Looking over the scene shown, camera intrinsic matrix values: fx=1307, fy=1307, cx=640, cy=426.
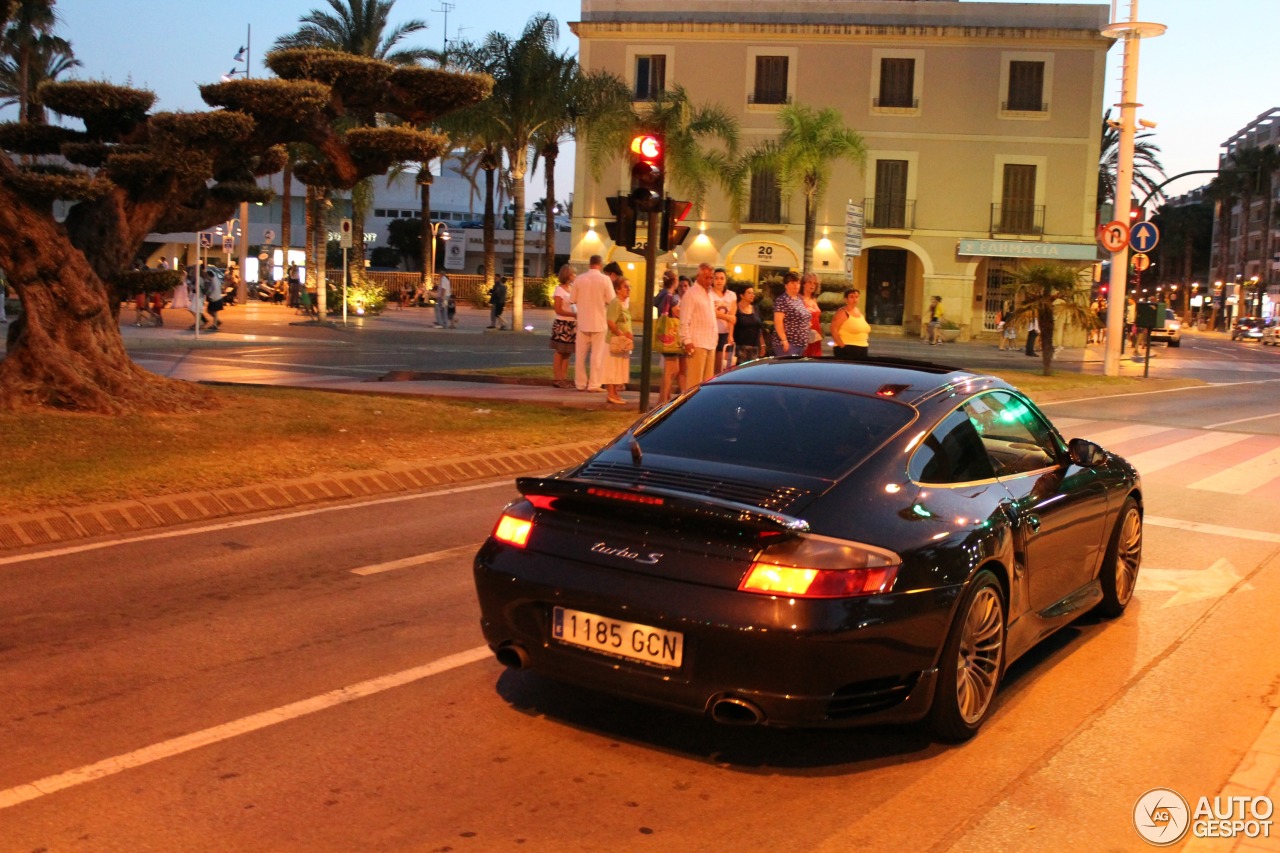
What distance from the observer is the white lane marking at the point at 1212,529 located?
9.86m

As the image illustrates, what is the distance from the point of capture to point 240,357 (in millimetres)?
25250

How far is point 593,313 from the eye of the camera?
1678 centimetres

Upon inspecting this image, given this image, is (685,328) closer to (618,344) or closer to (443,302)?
(618,344)

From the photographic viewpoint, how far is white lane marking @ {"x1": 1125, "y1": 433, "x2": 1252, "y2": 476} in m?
13.8

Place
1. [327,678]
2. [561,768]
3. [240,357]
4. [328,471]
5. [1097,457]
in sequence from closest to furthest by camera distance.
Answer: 1. [561,768]
2. [327,678]
3. [1097,457]
4. [328,471]
5. [240,357]

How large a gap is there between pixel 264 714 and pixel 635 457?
1798mm

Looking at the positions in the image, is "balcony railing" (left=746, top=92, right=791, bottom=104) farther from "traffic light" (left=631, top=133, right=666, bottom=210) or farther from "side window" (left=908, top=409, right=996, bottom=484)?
"side window" (left=908, top=409, right=996, bottom=484)

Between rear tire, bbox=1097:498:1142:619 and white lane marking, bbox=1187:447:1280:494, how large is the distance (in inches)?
212

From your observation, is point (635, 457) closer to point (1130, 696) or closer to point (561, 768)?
point (561, 768)

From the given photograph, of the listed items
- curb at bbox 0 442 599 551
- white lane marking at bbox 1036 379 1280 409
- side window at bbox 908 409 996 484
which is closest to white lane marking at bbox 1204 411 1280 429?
white lane marking at bbox 1036 379 1280 409

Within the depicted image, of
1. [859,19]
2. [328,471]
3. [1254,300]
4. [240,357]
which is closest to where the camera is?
[328,471]

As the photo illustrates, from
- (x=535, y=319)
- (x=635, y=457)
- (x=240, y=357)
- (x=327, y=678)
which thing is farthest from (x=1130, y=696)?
(x=535, y=319)

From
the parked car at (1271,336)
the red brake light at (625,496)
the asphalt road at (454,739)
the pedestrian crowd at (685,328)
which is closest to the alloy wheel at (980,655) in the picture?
the asphalt road at (454,739)

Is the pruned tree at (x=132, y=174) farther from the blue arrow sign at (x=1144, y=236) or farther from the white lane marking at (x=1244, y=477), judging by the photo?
the blue arrow sign at (x=1144, y=236)
